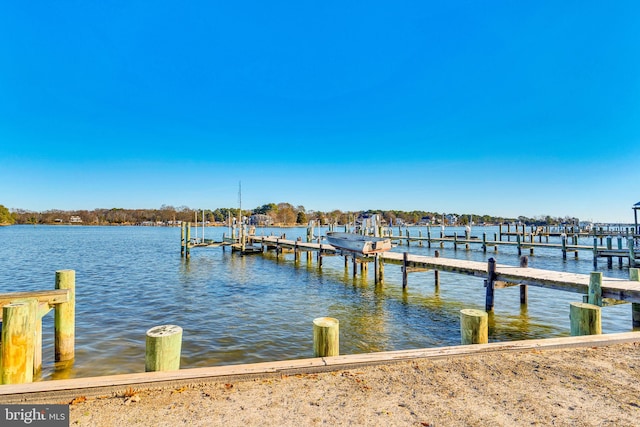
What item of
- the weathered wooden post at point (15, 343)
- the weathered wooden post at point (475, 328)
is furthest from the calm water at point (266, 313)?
the weathered wooden post at point (475, 328)

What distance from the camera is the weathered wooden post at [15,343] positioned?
221 inches

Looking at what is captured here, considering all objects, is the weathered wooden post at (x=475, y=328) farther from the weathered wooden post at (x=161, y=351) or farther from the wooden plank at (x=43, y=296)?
the wooden plank at (x=43, y=296)

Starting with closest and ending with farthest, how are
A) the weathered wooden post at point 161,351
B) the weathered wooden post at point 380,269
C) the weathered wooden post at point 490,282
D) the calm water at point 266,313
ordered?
the weathered wooden post at point 161,351, the calm water at point 266,313, the weathered wooden post at point 490,282, the weathered wooden post at point 380,269

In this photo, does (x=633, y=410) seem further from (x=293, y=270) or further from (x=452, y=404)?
(x=293, y=270)

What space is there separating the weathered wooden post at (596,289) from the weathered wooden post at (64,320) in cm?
1420

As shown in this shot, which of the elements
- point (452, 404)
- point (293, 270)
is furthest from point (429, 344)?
point (293, 270)

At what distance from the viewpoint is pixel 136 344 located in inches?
382

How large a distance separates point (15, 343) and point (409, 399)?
6.40 m

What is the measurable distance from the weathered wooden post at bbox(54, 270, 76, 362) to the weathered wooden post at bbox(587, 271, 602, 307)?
559 inches

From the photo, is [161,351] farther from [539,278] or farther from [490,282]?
[490,282]

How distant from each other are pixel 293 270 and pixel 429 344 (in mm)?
17820

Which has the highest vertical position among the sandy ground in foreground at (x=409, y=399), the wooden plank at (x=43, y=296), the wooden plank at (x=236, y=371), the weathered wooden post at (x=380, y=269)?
the wooden plank at (x=43, y=296)

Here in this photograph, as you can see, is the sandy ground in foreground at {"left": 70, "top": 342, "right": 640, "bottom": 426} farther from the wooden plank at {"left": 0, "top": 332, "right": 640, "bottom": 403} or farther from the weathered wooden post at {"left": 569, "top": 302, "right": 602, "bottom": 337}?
the weathered wooden post at {"left": 569, "top": 302, "right": 602, "bottom": 337}

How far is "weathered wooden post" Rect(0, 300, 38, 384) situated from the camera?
18.4 feet
